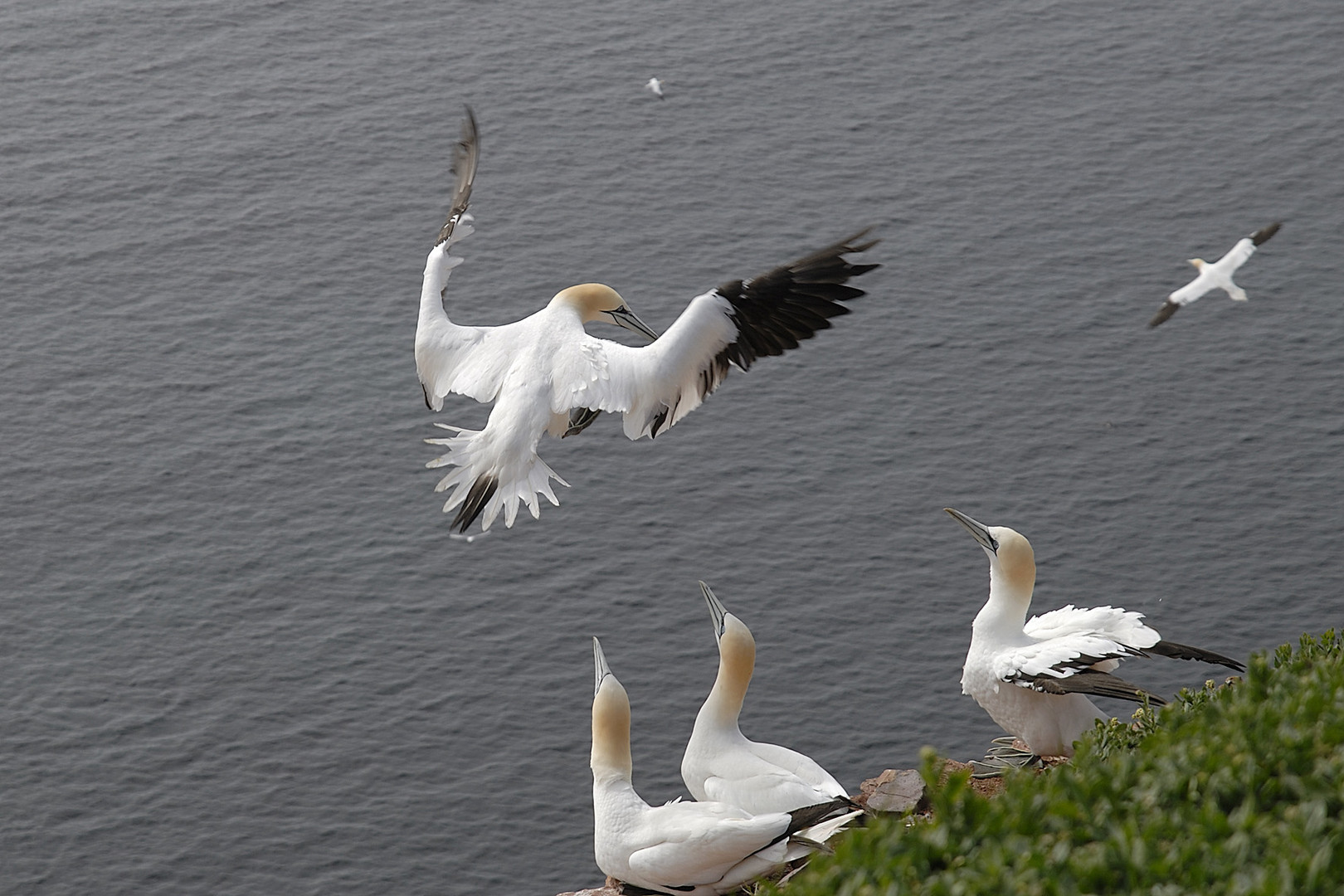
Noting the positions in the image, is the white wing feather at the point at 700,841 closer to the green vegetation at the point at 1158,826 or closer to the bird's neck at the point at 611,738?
the bird's neck at the point at 611,738

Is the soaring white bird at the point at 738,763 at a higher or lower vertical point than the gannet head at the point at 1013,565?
lower

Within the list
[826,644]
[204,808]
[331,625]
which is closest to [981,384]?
[826,644]

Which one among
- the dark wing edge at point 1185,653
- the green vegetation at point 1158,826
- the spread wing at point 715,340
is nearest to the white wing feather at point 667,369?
the spread wing at point 715,340

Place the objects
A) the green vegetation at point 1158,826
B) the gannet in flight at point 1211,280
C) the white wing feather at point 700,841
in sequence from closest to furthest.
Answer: the green vegetation at point 1158,826
the white wing feather at point 700,841
the gannet in flight at point 1211,280

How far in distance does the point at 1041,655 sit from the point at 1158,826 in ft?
22.2

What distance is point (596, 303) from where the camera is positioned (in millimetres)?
13344

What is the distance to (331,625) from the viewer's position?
2603 cm

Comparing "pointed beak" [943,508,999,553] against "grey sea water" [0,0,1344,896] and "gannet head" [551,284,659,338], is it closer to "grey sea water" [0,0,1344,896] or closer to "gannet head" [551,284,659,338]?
"gannet head" [551,284,659,338]

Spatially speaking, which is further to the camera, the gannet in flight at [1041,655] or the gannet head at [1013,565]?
the gannet head at [1013,565]

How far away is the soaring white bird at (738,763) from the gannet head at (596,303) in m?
2.63

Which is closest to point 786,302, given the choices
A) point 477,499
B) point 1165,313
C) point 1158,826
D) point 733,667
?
point 477,499

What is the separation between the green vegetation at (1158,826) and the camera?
5.39 m

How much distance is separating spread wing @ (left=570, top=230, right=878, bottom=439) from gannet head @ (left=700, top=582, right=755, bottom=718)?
4.95 ft

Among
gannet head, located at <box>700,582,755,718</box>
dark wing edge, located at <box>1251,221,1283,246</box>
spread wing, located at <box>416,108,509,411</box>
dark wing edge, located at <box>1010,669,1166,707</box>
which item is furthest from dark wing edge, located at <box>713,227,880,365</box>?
dark wing edge, located at <box>1251,221,1283,246</box>
